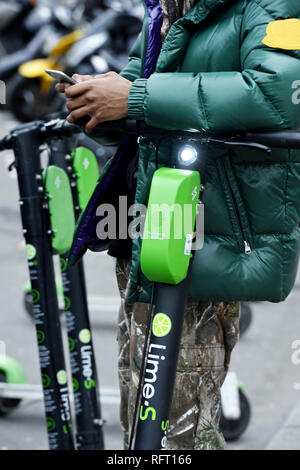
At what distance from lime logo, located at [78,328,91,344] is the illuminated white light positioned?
4.51ft

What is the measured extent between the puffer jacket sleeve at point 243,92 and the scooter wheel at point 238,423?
229 cm

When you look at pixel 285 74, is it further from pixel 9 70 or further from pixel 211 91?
pixel 9 70

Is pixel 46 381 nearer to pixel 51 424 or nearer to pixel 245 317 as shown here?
pixel 51 424

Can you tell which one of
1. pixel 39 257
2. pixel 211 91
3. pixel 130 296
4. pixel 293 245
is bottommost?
pixel 39 257

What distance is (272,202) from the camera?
2309 millimetres

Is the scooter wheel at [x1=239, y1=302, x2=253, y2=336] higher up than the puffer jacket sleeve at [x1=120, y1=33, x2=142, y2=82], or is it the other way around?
the puffer jacket sleeve at [x1=120, y1=33, x2=142, y2=82]

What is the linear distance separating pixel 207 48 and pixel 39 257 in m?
1.20

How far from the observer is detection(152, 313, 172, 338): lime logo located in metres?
2.25

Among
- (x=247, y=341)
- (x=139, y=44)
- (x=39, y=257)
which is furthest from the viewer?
(x=247, y=341)

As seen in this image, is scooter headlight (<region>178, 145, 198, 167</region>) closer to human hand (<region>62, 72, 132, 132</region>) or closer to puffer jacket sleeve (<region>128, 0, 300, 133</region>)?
puffer jacket sleeve (<region>128, 0, 300, 133</region>)

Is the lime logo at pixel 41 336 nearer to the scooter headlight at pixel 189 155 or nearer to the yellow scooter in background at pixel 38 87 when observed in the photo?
the scooter headlight at pixel 189 155

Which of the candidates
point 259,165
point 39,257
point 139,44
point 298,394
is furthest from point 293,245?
point 298,394

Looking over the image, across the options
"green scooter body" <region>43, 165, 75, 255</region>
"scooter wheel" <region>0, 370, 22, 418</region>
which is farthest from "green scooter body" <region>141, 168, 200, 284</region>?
"scooter wheel" <region>0, 370, 22, 418</region>

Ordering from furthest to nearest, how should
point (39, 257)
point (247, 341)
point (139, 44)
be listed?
point (247, 341)
point (39, 257)
point (139, 44)
